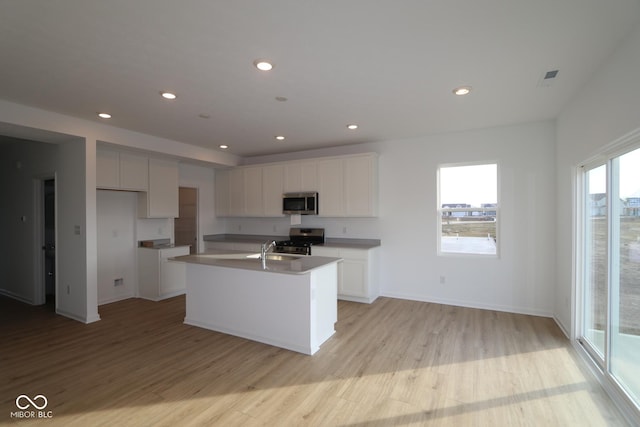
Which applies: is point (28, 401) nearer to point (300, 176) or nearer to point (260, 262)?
point (260, 262)

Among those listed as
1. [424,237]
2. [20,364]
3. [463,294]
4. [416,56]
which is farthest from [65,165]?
[463,294]

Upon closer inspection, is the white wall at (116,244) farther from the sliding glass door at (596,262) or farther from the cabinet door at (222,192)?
the sliding glass door at (596,262)

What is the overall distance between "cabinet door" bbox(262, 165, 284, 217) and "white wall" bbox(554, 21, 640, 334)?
4.17 m

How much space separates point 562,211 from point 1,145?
8408 millimetres

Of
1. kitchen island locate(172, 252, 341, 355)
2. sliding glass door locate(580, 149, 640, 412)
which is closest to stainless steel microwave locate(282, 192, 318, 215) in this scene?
kitchen island locate(172, 252, 341, 355)

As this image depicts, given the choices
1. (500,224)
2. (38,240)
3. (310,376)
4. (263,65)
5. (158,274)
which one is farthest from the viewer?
(158,274)

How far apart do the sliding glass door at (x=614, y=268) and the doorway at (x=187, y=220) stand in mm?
6101

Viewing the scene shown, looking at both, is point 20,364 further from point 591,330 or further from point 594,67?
point 594,67

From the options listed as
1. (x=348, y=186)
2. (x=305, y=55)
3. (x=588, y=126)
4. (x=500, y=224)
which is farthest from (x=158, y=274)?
(x=588, y=126)

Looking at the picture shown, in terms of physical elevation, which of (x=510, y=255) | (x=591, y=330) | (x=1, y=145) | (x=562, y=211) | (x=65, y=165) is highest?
(x=1, y=145)

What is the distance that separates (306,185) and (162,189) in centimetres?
248

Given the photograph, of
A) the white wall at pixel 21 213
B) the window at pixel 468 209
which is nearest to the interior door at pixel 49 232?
the white wall at pixel 21 213

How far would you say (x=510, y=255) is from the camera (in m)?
4.23

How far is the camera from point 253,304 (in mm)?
3365
